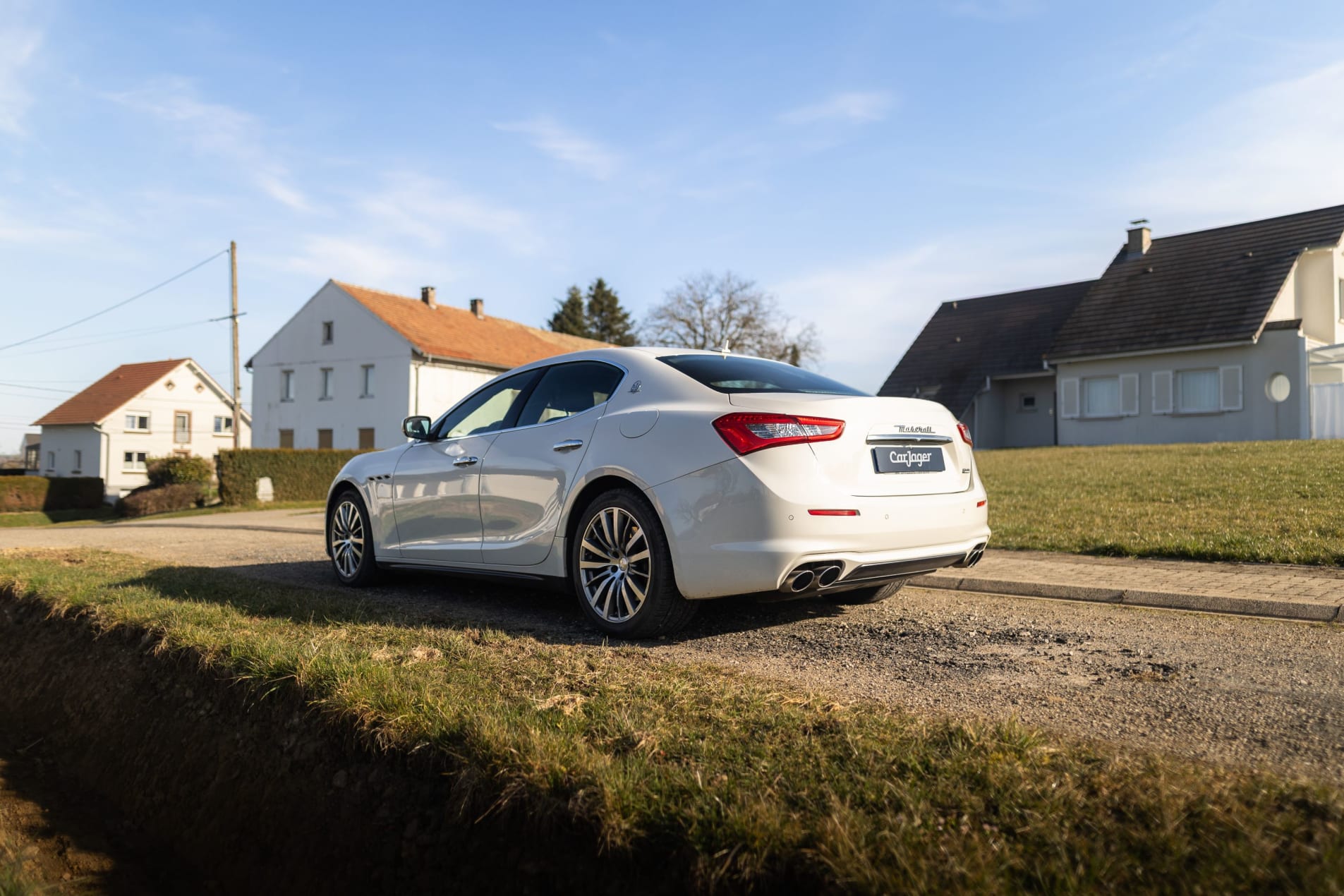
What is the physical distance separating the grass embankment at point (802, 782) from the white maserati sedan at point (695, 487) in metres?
0.61

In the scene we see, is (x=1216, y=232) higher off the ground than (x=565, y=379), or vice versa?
(x=1216, y=232)

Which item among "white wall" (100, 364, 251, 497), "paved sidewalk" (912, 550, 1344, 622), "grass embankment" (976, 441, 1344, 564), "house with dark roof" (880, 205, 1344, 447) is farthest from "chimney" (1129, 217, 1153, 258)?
"white wall" (100, 364, 251, 497)

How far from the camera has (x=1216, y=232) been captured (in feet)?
102

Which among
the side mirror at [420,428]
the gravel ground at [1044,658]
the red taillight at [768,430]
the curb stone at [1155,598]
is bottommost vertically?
the gravel ground at [1044,658]

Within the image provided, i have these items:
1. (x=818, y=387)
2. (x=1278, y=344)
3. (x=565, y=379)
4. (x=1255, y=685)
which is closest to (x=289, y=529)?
(x=565, y=379)

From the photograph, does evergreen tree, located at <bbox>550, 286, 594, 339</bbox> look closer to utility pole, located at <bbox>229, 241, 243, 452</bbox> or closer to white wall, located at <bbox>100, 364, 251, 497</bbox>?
white wall, located at <bbox>100, 364, 251, 497</bbox>

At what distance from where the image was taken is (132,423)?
202 ft

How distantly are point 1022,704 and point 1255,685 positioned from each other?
1.03 meters

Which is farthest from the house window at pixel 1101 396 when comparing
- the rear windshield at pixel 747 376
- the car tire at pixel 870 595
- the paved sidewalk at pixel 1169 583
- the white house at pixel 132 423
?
the white house at pixel 132 423

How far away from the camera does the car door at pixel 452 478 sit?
6.27m

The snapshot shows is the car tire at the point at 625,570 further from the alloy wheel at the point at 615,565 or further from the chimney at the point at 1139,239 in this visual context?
the chimney at the point at 1139,239

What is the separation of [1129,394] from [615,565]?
2819 cm

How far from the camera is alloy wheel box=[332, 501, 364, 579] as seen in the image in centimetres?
742

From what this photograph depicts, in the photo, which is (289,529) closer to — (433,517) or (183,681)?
(433,517)
